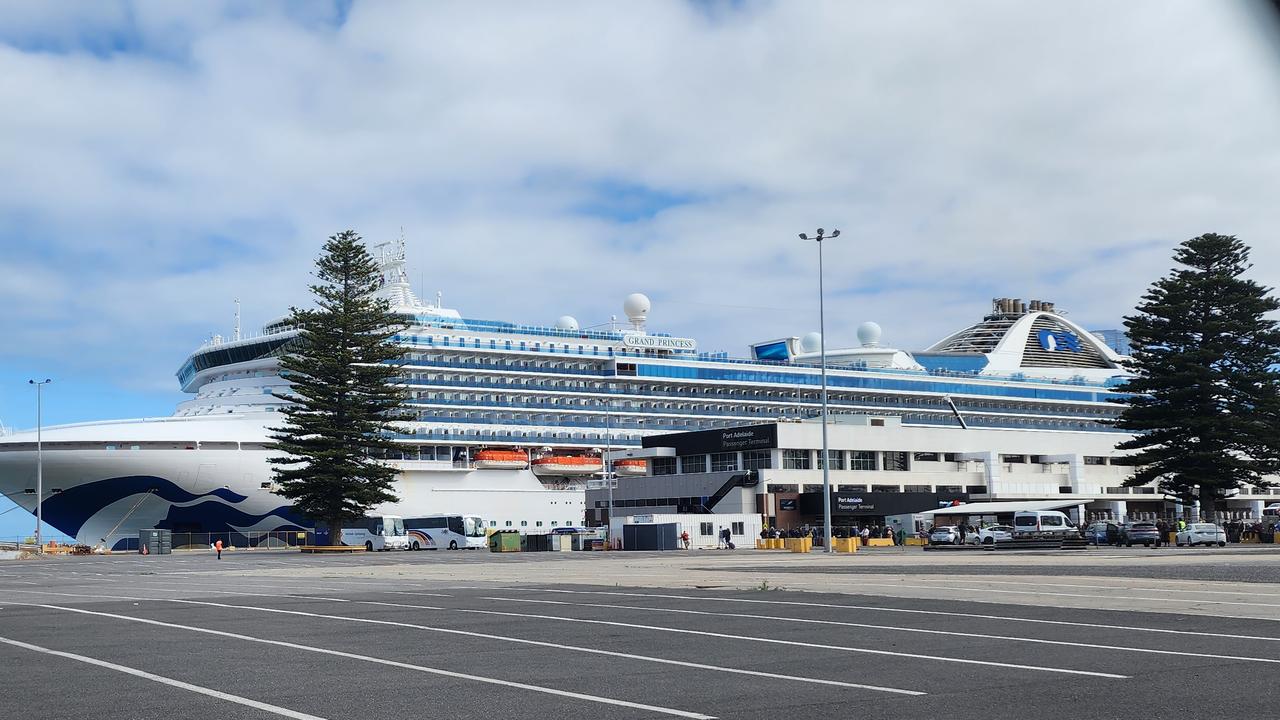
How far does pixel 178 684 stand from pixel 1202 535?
4904 centimetres

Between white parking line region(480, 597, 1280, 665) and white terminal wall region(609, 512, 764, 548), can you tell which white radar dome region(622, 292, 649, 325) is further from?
white parking line region(480, 597, 1280, 665)

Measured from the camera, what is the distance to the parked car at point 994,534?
54.0 metres

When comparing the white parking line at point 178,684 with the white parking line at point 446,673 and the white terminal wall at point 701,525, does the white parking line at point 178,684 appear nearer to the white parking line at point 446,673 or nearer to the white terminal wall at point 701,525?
the white parking line at point 446,673

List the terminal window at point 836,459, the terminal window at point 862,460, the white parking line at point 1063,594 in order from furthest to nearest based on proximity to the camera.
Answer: the terminal window at point 862,460 < the terminal window at point 836,459 < the white parking line at point 1063,594

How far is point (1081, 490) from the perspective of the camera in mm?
87125

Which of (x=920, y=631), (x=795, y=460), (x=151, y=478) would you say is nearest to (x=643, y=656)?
(x=920, y=631)

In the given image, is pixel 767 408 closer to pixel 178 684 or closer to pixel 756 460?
pixel 756 460

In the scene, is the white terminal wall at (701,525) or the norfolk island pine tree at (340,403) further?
the norfolk island pine tree at (340,403)

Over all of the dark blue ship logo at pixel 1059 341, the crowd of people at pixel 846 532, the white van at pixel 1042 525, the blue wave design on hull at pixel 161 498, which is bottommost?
the crowd of people at pixel 846 532

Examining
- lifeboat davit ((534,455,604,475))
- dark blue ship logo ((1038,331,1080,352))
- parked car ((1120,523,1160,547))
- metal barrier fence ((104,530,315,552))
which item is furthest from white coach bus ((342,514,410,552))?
dark blue ship logo ((1038,331,1080,352))

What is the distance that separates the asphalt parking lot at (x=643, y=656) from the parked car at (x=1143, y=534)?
106 ft

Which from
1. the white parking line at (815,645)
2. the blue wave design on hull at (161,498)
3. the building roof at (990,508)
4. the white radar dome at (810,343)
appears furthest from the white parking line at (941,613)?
the white radar dome at (810,343)

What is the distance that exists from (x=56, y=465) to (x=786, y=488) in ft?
141

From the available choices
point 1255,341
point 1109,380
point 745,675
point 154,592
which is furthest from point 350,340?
point 1109,380
